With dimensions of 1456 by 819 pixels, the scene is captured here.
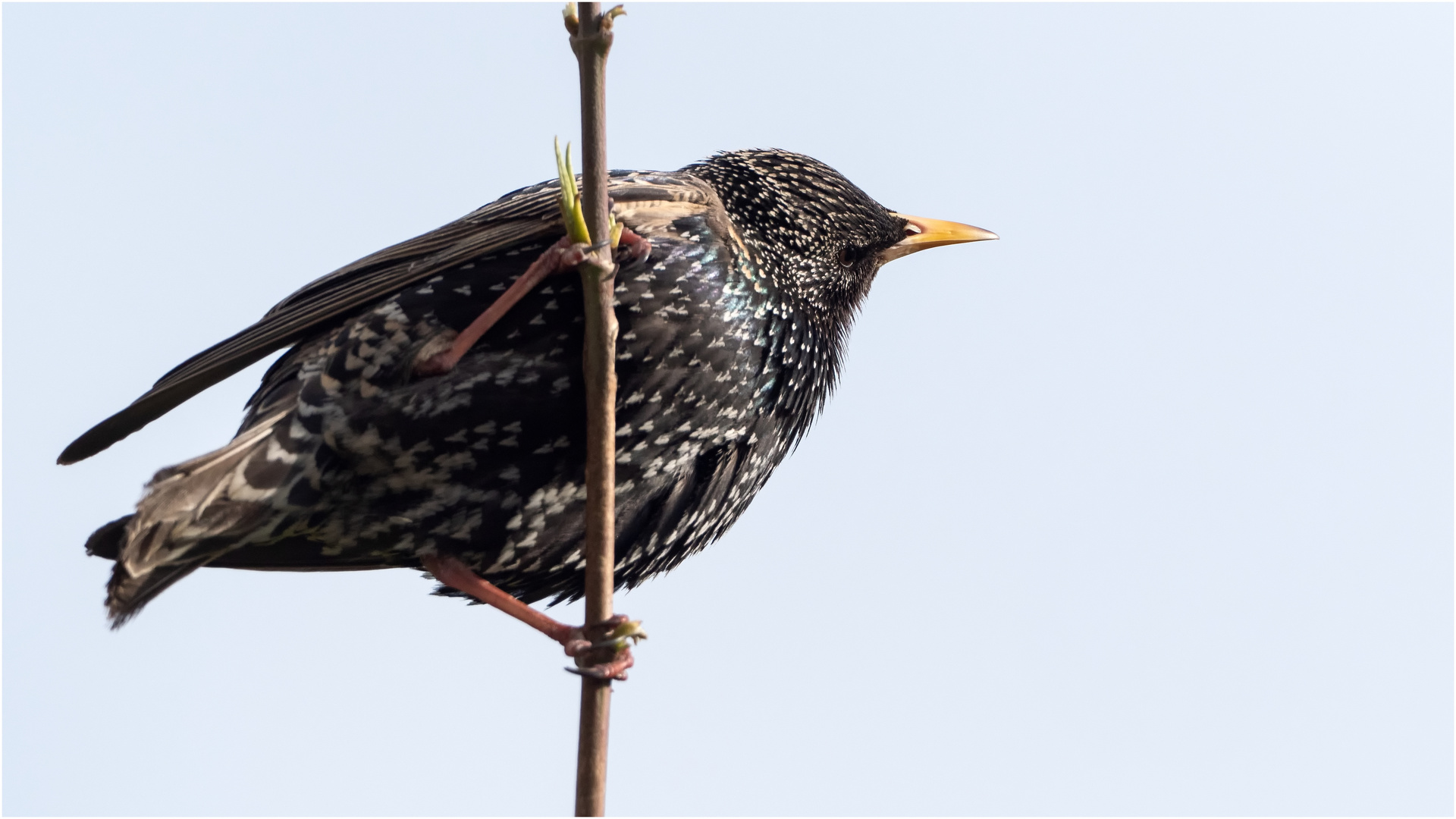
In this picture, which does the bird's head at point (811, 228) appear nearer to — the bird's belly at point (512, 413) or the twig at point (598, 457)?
the bird's belly at point (512, 413)

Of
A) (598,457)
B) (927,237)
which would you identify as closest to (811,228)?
(927,237)

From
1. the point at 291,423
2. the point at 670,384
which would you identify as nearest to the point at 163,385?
the point at 291,423

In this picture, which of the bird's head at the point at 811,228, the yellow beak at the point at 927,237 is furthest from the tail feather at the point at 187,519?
the yellow beak at the point at 927,237

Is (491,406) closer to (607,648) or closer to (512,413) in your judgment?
(512,413)

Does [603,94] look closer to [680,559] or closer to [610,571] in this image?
[610,571]

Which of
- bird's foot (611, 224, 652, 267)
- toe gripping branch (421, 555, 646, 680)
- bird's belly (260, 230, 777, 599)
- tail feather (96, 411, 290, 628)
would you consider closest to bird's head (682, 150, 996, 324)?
bird's belly (260, 230, 777, 599)
